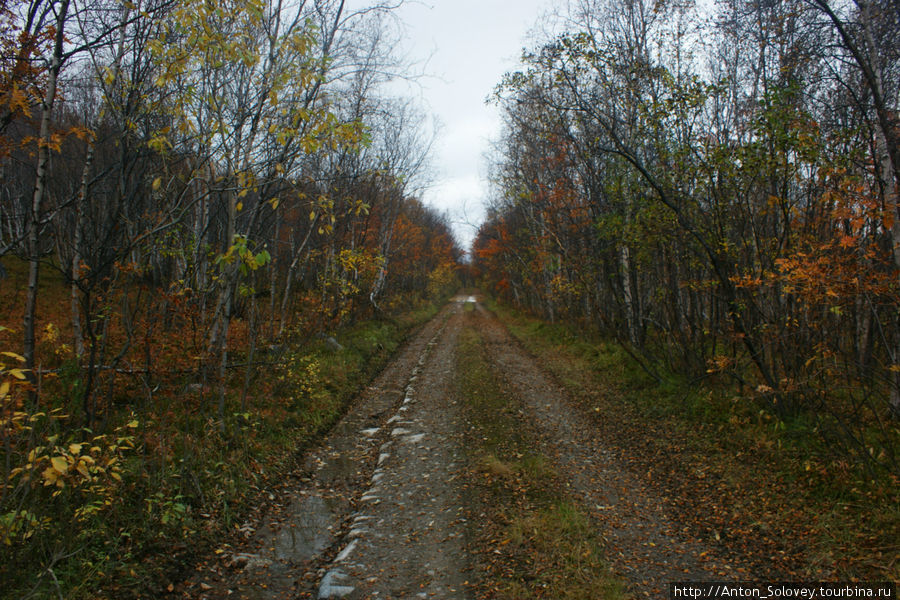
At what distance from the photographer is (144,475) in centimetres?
505

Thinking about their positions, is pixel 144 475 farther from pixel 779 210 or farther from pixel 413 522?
pixel 779 210

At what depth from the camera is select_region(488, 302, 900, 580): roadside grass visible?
4332 mm

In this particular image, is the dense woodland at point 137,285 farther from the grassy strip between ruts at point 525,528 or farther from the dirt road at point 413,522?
the grassy strip between ruts at point 525,528

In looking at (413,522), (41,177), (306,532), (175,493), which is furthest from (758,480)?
(41,177)

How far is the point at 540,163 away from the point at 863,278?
43.4ft

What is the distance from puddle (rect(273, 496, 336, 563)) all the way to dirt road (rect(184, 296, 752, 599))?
0.04ft

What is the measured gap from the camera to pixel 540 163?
17672 mm

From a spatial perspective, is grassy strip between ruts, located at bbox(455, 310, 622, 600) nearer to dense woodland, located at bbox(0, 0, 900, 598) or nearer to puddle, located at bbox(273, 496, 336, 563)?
puddle, located at bbox(273, 496, 336, 563)

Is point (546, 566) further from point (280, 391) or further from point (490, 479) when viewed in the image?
point (280, 391)

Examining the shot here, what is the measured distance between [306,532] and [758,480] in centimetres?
544

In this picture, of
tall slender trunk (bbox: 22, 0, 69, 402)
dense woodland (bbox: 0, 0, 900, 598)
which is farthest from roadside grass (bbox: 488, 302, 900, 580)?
tall slender trunk (bbox: 22, 0, 69, 402)

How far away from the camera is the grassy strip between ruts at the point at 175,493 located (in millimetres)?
3727

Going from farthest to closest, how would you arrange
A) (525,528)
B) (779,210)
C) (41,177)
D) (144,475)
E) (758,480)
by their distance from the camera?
(779,210)
(758,480)
(144,475)
(525,528)
(41,177)

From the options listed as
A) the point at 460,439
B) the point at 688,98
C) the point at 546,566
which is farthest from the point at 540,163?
the point at 546,566
